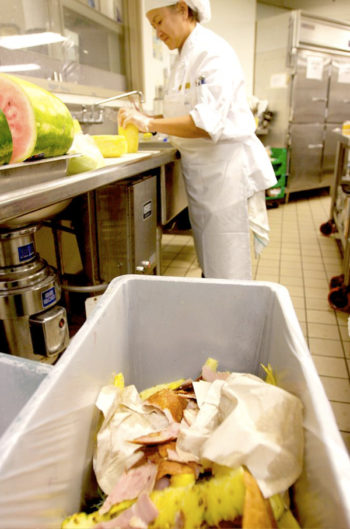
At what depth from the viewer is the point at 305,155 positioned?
16.2ft

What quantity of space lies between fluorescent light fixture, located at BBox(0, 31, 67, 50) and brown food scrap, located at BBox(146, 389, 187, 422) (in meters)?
1.83

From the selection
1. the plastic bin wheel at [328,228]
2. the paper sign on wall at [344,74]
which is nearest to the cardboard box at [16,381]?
the plastic bin wheel at [328,228]

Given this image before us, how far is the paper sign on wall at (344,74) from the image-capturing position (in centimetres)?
491

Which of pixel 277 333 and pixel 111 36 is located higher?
pixel 111 36

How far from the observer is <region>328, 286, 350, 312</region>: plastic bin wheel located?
2.21 m

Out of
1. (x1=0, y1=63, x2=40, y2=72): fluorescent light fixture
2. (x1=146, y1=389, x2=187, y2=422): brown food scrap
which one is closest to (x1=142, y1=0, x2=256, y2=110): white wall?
(x1=0, y1=63, x2=40, y2=72): fluorescent light fixture

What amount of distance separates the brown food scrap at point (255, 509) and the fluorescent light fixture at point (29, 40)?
2.06 metres

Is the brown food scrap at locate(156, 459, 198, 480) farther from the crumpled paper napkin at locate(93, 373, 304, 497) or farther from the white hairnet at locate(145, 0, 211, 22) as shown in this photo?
the white hairnet at locate(145, 0, 211, 22)

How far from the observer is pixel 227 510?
1.68ft

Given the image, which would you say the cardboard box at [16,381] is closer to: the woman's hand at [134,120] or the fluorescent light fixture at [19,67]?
the woman's hand at [134,120]

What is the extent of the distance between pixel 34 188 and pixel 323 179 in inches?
198

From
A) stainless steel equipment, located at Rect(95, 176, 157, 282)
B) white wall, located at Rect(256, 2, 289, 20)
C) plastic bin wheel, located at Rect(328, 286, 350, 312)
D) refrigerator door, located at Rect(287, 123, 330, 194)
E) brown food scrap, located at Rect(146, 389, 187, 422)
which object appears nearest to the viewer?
brown food scrap, located at Rect(146, 389, 187, 422)

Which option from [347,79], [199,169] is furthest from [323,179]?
[199,169]

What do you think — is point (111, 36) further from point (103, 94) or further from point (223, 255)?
point (223, 255)
